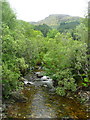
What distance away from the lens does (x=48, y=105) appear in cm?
1867

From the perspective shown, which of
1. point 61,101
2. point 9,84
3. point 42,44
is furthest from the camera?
point 42,44

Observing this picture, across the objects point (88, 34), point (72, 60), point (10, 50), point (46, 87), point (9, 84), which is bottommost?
point (46, 87)

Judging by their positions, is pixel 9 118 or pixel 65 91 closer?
pixel 9 118

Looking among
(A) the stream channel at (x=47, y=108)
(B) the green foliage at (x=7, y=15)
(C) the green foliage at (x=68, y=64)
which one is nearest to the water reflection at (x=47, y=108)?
(A) the stream channel at (x=47, y=108)

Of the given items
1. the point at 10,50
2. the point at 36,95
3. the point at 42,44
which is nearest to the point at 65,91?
the point at 36,95

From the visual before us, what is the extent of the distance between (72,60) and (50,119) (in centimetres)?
1099

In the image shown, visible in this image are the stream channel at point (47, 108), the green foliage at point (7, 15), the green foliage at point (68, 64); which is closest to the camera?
the stream channel at point (47, 108)

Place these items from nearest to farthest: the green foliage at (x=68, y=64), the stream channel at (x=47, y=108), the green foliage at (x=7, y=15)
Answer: the stream channel at (x=47, y=108), the green foliage at (x=68, y=64), the green foliage at (x=7, y=15)

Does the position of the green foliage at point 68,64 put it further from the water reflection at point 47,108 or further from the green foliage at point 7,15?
the green foliage at point 7,15

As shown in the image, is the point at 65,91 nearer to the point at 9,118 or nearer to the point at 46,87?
the point at 46,87

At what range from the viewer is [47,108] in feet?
58.0

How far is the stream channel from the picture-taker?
15508mm

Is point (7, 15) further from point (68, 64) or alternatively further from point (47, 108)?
point (47, 108)

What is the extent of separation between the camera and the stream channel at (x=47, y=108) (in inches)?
611
